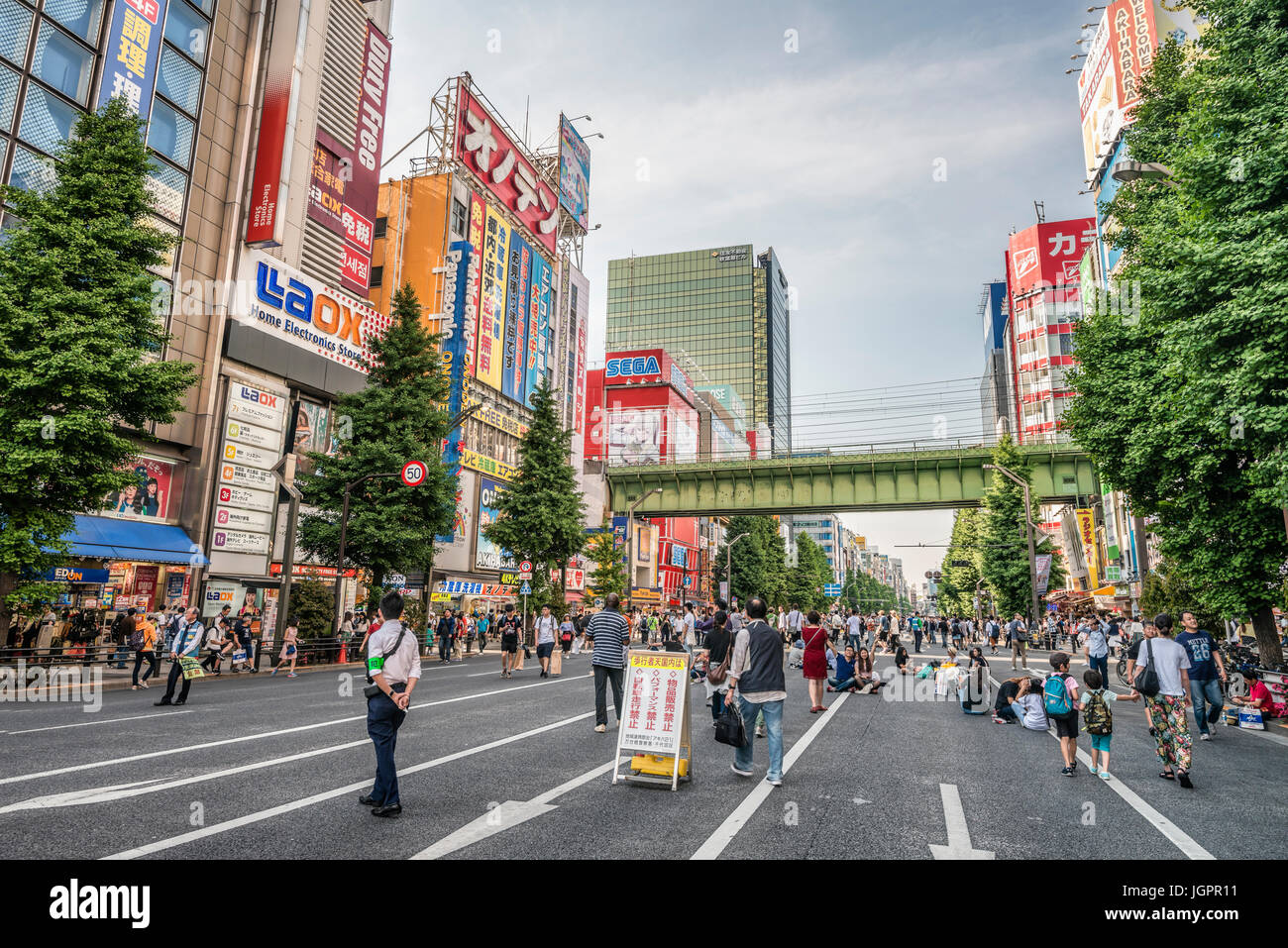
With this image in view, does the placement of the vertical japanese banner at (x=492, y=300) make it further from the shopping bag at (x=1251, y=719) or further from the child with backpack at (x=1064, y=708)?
the child with backpack at (x=1064, y=708)

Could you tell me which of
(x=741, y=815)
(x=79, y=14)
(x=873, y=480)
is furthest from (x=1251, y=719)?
(x=79, y=14)

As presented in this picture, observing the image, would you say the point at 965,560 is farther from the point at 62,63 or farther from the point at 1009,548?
the point at 62,63

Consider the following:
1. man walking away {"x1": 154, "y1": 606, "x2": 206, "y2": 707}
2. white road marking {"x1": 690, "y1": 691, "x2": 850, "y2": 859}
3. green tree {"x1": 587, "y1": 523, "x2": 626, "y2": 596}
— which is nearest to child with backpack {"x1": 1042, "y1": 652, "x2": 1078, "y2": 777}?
white road marking {"x1": 690, "y1": 691, "x2": 850, "y2": 859}

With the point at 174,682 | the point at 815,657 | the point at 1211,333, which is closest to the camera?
the point at 1211,333

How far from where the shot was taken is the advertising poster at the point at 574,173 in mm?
59438

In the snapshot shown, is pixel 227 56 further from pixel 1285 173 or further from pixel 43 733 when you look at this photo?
pixel 1285 173

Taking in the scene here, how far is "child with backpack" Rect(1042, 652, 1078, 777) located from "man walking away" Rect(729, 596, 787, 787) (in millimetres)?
3632

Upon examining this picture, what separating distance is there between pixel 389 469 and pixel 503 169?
32.1 metres

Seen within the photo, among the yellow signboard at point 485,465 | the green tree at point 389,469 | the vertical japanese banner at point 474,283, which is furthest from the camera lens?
the yellow signboard at point 485,465

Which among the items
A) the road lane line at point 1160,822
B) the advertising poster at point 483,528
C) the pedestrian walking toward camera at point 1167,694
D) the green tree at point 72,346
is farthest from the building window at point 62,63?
the road lane line at point 1160,822

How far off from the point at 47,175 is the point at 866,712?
2616 centimetres

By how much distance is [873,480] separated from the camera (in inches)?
1521

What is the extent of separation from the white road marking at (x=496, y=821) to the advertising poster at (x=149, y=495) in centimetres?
2159

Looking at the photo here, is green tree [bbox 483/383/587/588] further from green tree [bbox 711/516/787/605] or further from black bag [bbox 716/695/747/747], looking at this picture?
green tree [bbox 711/516/787/605]
